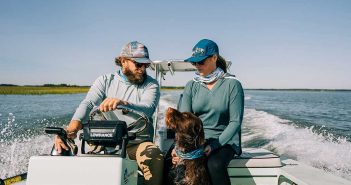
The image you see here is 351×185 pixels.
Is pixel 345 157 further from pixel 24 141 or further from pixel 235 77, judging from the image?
pixel 24 141

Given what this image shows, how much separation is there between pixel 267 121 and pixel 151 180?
1039 cm

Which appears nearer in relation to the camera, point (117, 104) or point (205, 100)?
point (117, 104)

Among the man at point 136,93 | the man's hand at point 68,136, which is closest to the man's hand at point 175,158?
the man at point 136,93

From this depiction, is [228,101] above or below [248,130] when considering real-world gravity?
above

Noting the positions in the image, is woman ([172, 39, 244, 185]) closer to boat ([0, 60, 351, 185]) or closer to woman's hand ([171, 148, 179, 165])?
woman's hand ([171, 148, 179, 165])

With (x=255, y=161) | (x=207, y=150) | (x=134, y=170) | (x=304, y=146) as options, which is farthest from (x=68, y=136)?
(x=304, y=146)

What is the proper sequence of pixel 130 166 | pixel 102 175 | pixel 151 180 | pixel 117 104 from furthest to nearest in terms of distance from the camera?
1. pixel 151 180
2. pixel 117 104
3. pixel 130 166
4. pixel 102 175

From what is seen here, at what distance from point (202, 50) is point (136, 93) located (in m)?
0.71

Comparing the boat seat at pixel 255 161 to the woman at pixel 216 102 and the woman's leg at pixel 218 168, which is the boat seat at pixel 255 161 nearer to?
the woman at pixel 216 102

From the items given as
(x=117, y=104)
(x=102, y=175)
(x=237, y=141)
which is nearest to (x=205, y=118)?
(x=237, y=141)

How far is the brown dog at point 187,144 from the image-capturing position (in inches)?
104

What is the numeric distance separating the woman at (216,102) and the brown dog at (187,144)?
96 mm

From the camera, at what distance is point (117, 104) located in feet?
7.31

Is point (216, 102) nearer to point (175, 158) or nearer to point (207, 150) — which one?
point (207, 150)
